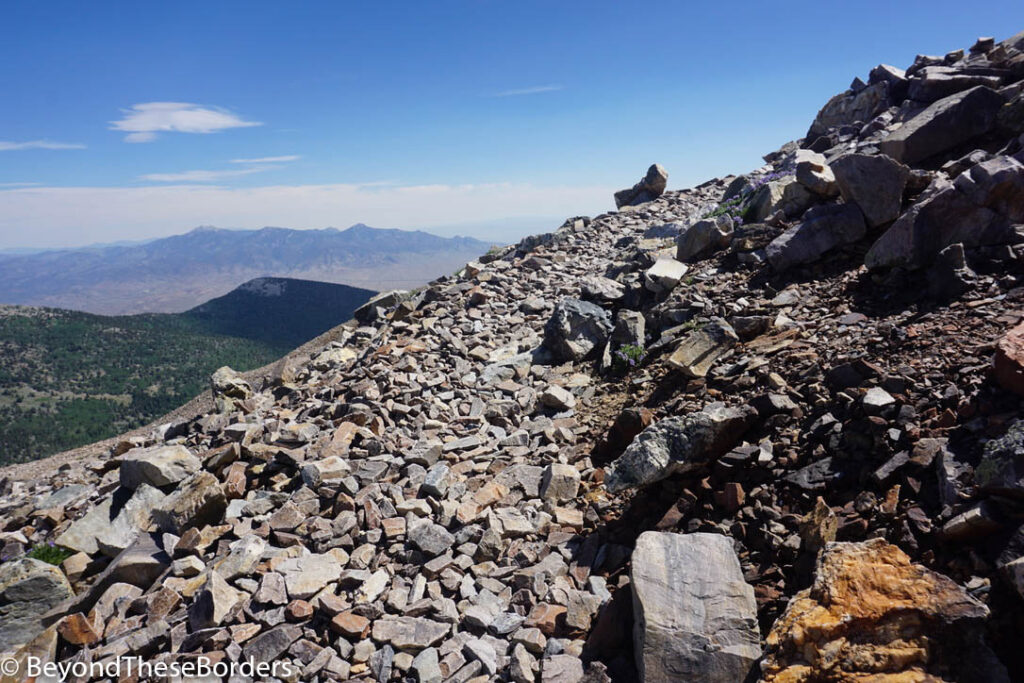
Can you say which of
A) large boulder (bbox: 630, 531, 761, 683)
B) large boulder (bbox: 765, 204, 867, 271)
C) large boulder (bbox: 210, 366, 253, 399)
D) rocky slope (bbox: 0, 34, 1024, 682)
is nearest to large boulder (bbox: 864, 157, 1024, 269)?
rocky slope (bbox: 0, 34, 1024, 682)

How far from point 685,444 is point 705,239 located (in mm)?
8564

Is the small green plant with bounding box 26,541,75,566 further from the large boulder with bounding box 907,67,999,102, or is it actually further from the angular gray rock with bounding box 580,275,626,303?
the large boulder with bounding box 907,67,999,102

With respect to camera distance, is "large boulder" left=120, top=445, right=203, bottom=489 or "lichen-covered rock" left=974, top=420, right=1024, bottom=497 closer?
"lichen-covered rock" left=974, top=420, right=1024, bottom=497

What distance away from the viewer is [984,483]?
3877mm

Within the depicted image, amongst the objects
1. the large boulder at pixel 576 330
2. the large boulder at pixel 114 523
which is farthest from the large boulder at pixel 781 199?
the large boulder at pixel 114 523

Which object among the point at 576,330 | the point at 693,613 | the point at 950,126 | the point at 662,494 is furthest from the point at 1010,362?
the point at 950,126

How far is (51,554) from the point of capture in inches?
281

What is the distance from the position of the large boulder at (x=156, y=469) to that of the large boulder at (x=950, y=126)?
612 inches

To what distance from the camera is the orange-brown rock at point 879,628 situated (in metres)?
3.24

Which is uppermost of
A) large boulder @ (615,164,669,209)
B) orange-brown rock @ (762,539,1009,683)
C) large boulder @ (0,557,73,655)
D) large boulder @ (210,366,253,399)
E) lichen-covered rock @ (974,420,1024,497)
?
large boulder @ (615,164,669,209)

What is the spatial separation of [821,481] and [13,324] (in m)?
179

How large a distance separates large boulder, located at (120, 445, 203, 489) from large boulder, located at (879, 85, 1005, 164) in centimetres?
1554

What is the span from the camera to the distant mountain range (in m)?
88.1

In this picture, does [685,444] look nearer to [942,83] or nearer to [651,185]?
[942,83]
